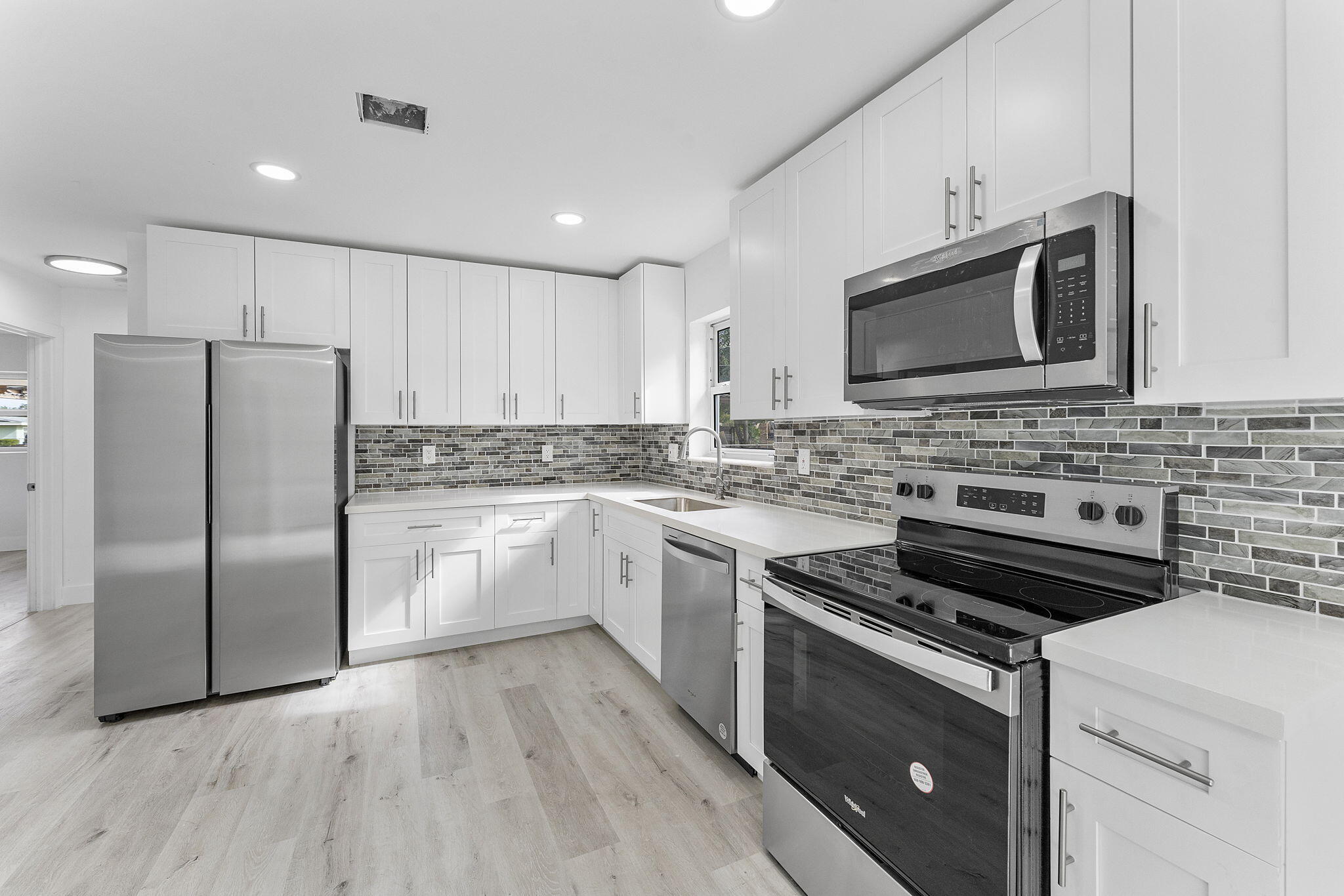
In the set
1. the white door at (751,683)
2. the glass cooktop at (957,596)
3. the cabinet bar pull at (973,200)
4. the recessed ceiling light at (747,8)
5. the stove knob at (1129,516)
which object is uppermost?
the recessed ceiling light at (747,8)

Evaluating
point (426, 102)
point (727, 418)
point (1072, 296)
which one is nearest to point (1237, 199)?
point (1072, 296)

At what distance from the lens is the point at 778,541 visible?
79.0 inches

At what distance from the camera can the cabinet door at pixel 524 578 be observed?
3.47 metres

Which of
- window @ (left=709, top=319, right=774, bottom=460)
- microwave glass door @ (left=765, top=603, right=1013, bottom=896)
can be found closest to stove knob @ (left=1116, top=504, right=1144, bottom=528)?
microwave glass door @ (left=765, top=603, right=1013, bottom=896)

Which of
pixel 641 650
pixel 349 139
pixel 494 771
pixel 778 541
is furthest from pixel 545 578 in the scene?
pixel 349 139

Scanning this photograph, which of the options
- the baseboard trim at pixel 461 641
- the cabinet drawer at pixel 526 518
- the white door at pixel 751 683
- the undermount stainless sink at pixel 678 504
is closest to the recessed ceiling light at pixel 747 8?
the white door at pixel 751 683

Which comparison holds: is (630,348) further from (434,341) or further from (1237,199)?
(1237,199)

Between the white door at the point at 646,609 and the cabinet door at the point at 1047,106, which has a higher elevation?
the cabinet door at the point at 1047,106

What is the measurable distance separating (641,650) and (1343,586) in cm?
243

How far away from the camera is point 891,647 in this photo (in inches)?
50.5

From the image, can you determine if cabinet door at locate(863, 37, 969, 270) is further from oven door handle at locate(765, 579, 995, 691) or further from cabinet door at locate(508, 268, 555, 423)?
cabinet door at locate(508, 268, 555, 423)

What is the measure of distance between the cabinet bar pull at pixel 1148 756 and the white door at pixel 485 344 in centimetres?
335

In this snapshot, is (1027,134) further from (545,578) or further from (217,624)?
(217,624)

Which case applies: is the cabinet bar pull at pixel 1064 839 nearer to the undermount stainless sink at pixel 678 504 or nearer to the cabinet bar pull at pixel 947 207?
the cabinet bar pull at pixel 947 207
